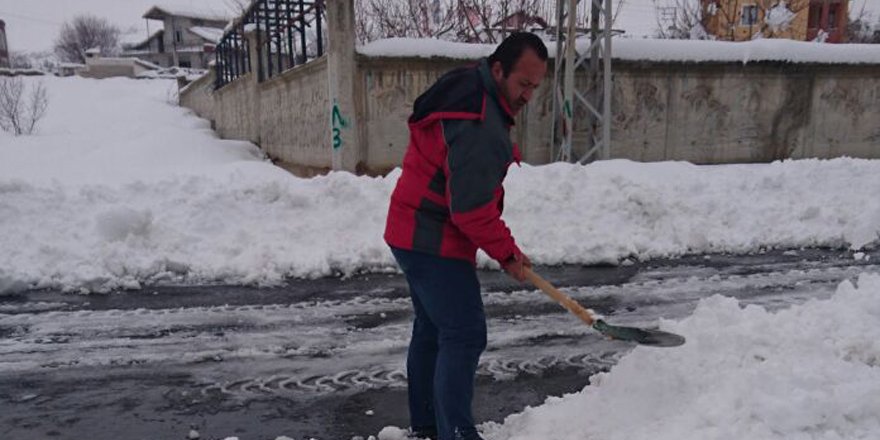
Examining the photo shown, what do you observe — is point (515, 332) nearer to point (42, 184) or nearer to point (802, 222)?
point (802, 222)

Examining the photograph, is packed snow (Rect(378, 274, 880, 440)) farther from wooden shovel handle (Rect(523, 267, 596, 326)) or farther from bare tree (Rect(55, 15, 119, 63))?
bare tree (Rect(55, 15, 119, 63))

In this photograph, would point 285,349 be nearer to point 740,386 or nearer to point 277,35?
point 740,386

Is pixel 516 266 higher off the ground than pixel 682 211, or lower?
higher

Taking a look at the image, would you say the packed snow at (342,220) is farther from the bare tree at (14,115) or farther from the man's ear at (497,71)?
the bare tree at (14,115)

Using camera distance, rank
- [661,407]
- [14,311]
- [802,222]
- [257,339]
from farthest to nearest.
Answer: [802,222]
[14,311]
[257,339]
[661,407]

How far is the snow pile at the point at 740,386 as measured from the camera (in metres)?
2.48

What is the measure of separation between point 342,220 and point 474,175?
15.9 ft

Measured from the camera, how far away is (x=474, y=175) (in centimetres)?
227

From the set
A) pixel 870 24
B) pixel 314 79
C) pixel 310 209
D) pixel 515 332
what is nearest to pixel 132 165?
pixel 314 79

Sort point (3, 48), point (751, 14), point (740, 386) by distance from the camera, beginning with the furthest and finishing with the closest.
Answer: point (3, 48) → point (751, 14) → point (740, 386)

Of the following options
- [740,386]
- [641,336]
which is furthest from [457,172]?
[740,386]

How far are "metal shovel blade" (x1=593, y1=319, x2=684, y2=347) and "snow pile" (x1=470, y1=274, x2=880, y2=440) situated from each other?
0.13 meters

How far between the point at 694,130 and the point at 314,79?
7.44 m

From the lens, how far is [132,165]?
1326cm
